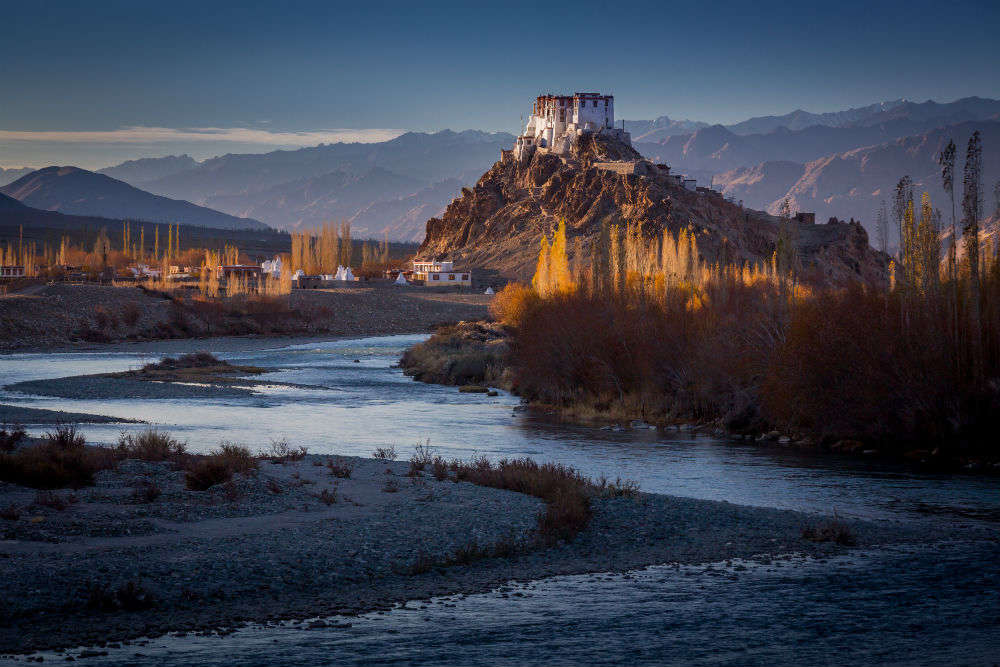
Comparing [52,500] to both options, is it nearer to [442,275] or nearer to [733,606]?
[733,606]

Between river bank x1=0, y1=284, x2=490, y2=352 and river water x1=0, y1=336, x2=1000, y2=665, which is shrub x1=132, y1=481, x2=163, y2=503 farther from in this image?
river bank x1=0, y1=284, x2=490, y2=352

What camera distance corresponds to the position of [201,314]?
95.4m

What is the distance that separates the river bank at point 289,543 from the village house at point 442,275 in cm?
10937

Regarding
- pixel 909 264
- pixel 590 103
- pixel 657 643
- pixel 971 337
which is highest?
pixel 590 103

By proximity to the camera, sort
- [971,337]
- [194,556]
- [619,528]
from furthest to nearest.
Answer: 1. [971,337]
2. [619,528]
3. [194,556]

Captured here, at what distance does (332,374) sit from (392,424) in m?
21.6

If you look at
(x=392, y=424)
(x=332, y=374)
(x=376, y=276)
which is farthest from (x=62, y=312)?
(x=376, y=276)

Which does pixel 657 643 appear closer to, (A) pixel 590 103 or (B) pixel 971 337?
(B) pixel 971 337

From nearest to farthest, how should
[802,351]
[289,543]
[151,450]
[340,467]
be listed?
[289,543] < [151,450] < [340,467] < [802,351]

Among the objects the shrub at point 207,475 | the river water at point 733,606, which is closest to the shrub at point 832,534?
the river water at point 733,606

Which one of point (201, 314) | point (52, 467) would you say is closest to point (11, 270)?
point (201, 314)

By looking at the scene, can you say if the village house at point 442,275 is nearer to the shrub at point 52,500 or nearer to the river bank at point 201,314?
the river bank at point 201,314

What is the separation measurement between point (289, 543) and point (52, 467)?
578cm

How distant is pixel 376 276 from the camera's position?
15038cm
